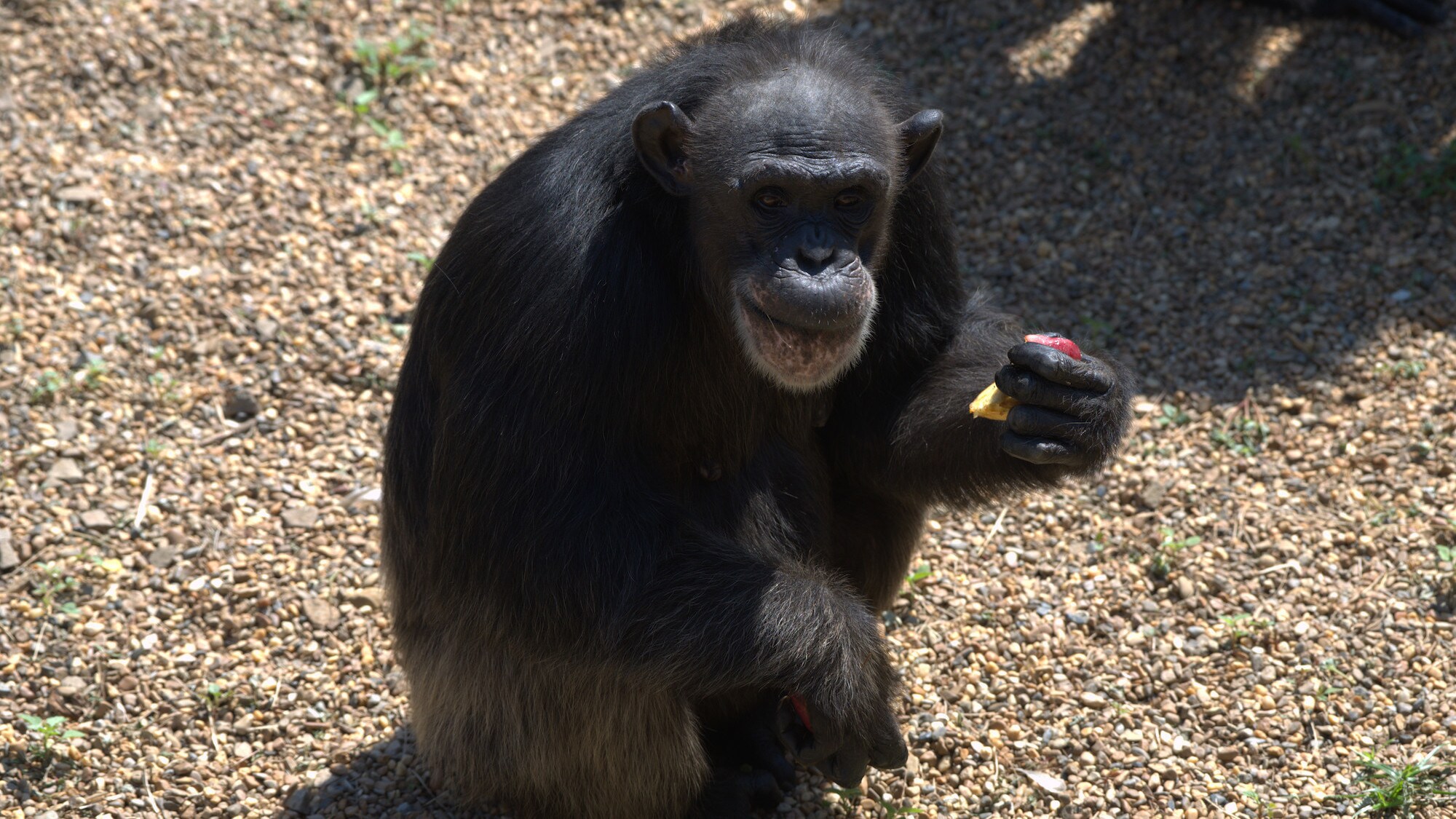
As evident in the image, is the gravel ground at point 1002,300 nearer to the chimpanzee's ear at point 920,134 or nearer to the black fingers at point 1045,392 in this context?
the black fingers at point 1045,392

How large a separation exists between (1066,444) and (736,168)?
5.24 feet

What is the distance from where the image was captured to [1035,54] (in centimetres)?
984

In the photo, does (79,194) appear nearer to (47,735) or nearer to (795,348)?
(47,735)

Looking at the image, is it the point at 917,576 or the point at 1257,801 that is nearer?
the point at 1257,801

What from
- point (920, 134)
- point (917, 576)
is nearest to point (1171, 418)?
point (917, 576)

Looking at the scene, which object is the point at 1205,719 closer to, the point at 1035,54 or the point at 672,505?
the point at 672,505

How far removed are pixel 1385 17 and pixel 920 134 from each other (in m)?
5.94

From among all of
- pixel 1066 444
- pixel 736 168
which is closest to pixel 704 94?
pixel 736 168

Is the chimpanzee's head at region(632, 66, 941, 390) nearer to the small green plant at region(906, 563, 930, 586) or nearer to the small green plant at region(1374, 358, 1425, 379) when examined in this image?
the small green plant at region(906, 563, 930, 586)

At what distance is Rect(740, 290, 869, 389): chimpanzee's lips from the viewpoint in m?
4.71

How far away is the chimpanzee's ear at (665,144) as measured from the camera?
479 cm

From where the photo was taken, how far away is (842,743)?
4.97 meters

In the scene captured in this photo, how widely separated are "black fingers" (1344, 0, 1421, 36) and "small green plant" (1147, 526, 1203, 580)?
4.62 m

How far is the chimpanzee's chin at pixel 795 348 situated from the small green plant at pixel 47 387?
4361 millimetres
